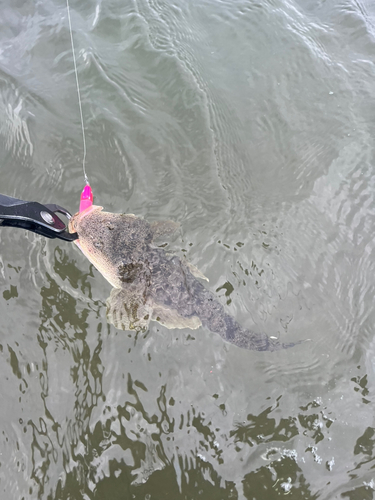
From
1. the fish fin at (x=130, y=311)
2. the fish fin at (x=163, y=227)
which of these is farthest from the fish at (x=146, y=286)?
the fish fin at (x=163, y=227)

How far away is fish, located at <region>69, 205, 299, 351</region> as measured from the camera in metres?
4.23

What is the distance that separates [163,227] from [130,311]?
A: 1234 millimetres

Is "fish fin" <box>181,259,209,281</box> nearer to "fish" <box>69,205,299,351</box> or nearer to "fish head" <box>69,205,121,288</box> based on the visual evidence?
"fish" <box>69,205,299,351</box>

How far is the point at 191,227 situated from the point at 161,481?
10.8ft

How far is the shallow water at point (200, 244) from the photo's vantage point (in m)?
4.09

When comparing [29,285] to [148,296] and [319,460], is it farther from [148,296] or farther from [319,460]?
[319,460]

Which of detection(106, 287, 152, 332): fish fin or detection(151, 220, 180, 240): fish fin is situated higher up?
detection(151, 220, 180, 240): fish fin

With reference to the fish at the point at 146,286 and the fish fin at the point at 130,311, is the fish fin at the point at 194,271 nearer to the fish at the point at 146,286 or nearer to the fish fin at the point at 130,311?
the fish at the point at 146,286

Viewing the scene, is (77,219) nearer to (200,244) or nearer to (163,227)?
(163,227)

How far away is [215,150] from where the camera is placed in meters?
5.34

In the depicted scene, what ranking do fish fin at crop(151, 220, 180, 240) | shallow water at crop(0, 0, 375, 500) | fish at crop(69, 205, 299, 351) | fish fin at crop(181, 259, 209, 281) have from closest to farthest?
shallow water at crop(0, 0, 375, 500)
fish at crop(69, 205, 299, 351)
fish fin at crop(181, 259, 209, 281)
fish fin at crop(151, 220, 180, 240)

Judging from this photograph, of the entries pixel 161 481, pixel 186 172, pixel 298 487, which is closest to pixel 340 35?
pixel 186 172

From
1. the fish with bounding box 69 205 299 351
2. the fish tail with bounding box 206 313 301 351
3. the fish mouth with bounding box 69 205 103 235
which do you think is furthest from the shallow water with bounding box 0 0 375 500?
the fish mouth with bounding box 69 205 103 235

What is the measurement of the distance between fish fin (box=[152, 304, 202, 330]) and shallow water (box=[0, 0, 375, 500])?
7.5 inches
